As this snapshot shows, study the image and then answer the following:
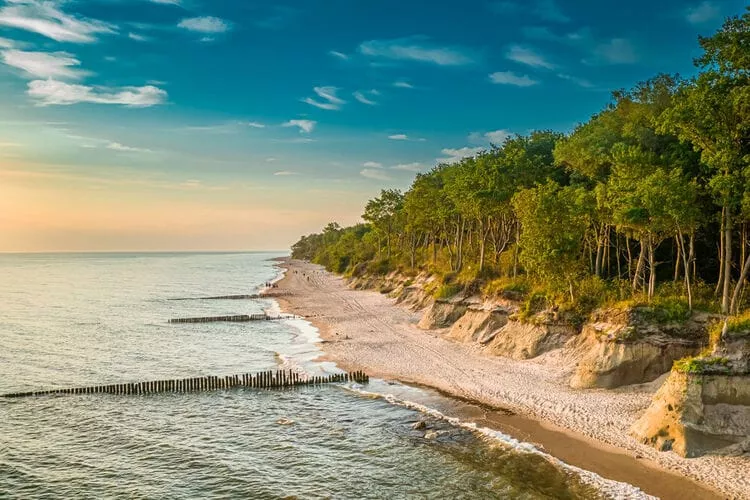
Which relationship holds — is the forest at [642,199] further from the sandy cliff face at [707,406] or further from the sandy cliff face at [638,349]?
the sandy cliff face at [707,406]

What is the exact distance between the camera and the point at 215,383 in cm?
3719

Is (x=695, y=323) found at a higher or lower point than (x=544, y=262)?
lower

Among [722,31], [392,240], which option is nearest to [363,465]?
[722,31]

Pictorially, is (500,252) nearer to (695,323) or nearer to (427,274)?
(427,274)

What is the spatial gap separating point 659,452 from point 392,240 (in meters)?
107

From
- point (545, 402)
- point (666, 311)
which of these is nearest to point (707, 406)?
point (545, 402)

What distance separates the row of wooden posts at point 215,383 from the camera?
36.0 meters

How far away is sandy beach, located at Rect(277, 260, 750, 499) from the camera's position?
816 inches

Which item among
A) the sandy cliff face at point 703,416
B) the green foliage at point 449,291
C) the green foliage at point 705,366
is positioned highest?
the green foliage at point 449,291

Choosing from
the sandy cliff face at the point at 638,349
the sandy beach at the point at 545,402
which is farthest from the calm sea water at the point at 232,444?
the sandy cliff face at the point at 638,349

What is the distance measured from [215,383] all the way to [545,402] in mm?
22019

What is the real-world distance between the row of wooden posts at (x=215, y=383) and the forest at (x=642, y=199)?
1709cm

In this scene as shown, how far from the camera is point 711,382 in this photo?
23.1 m

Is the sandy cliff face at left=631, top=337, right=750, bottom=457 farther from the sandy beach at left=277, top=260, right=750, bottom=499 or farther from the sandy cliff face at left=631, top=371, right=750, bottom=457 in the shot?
the sandy beach at left=277, top=260, right=750, bottom=499
